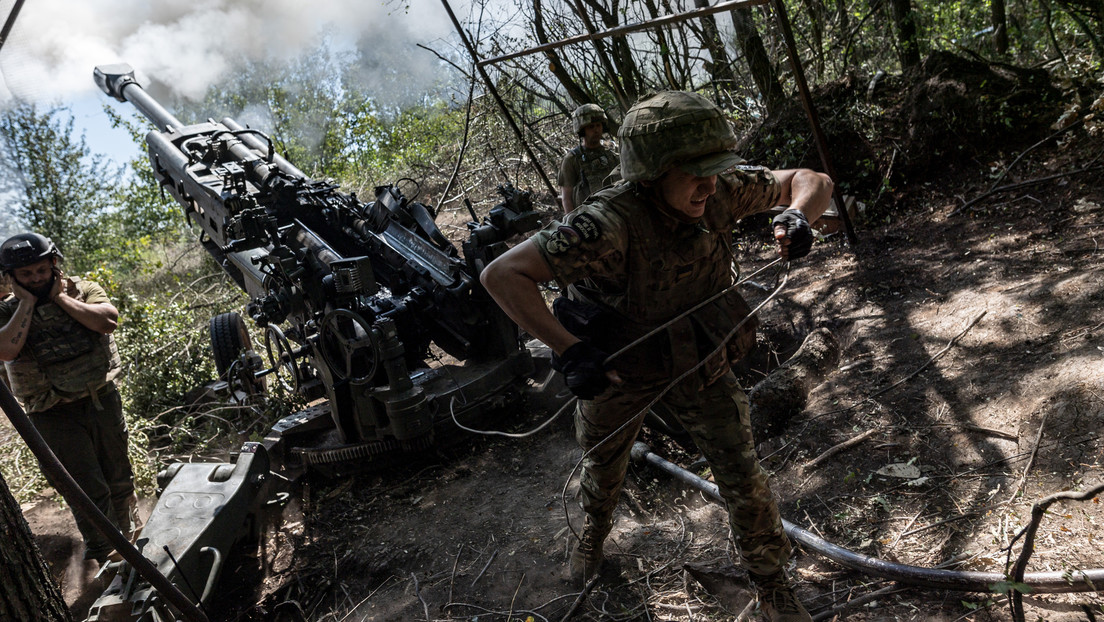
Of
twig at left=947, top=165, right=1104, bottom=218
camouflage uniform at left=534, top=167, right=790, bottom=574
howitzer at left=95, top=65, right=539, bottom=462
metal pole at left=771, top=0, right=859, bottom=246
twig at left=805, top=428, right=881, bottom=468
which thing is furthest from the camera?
twig at left=947, top=165, right=1104, bottom=218

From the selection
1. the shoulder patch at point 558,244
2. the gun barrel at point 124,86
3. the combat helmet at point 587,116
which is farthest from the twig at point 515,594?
the gun barrel at point 124,86

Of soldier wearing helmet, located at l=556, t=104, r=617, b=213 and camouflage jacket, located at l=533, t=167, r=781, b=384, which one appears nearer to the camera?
camouflage jacket, located at l=533, t=167, r=781, b=384

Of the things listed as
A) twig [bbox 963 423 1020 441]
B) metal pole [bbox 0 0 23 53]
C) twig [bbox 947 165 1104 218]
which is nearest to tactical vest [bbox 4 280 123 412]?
metal pole [bbox 0 0 23 53]

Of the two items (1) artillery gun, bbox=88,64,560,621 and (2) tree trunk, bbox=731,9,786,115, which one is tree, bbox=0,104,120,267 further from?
(2) tree trunk, bbox=731,9,786,115

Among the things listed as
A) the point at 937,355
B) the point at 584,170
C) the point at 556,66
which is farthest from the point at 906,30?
the point at 937,355

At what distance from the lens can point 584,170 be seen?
5977 mm

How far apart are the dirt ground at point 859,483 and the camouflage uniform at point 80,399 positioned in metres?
0.90

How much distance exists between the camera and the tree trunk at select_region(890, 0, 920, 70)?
7402 mm

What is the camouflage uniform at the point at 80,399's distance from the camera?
4160 mm

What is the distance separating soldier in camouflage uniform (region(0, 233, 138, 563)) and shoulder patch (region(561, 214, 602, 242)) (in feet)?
10.6

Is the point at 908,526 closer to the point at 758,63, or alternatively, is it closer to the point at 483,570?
the point at 483,570

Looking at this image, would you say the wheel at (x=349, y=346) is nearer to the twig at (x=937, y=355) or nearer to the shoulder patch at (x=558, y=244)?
the shoulder patch at (x=558, y=244)

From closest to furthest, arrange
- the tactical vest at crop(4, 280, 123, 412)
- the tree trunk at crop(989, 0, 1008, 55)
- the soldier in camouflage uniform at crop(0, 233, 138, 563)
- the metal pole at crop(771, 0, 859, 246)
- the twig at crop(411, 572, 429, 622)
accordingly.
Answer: the twig at crop(411, 572, 429, 622), the soldier in camouflage uniform at crop(0, 233, 138, 563), the tactical vest at crop(4, 280, 123, 412), the metal pole at crop(771, 0, 859, 246), the tree trunk at crop(989, 0, 1008, 55)

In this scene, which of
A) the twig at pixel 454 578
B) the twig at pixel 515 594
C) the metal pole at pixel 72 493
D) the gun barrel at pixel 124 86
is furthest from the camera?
the gun barrel at pixel 124 86
